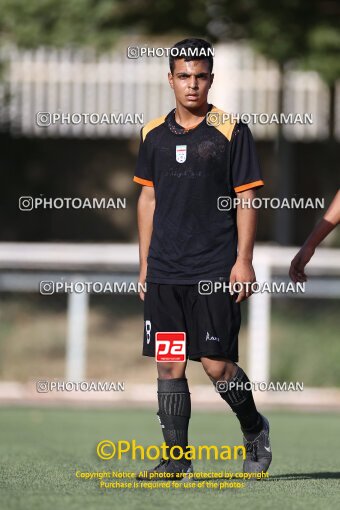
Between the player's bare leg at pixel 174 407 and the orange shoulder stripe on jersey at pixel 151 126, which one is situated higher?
the orange shoulder stripe on jersey at pixel 151 126

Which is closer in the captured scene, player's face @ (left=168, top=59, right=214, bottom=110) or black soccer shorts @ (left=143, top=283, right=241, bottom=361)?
black soccer shorts @ (left=143, top=283, right=241, bottom=361)

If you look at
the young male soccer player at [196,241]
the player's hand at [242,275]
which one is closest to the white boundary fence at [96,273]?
the young male soccer player at [196,241]

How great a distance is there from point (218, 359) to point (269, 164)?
15853 mm

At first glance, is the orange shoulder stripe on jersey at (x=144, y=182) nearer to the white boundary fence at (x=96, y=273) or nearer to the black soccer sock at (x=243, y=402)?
the black soccer sock at (x=243, y=402)

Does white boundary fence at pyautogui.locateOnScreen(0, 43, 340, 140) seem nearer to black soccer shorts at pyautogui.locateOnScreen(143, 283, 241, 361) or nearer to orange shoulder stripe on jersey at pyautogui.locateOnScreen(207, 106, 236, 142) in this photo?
orange shoulder stripe on jersey at pyautogui.locateOnScreen(207, 106, 236, 142)

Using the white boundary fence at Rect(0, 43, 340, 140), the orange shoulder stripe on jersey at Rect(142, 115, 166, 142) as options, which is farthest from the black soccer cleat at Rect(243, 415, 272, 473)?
the white boundary fence at Rect(0, 43, 340, 140)

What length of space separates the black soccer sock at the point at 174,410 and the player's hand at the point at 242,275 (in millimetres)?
544

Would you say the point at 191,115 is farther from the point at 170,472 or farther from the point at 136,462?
the point at 136,462

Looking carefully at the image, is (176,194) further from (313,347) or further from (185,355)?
(313,347)

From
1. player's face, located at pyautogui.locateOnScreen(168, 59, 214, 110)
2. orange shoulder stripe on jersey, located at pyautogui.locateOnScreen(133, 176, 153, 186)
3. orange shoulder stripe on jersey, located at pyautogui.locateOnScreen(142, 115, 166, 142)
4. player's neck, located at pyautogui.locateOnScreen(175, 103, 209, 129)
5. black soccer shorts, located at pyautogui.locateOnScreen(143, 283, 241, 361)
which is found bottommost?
black soccer shorts, located at pyautogui.locateOnScreen(143, 283, 241, 361)

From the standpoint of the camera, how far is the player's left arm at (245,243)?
22.4 ft

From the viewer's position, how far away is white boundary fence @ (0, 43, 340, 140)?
856 inches

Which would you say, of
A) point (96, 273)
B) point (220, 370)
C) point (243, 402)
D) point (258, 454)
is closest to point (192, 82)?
point (220, 370)

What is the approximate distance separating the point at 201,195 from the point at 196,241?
23cm
